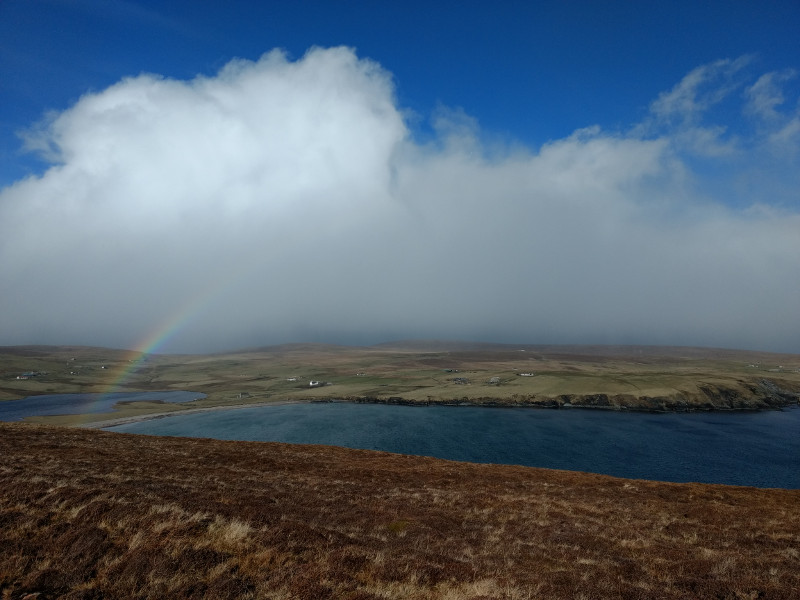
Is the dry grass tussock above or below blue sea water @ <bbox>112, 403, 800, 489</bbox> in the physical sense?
above

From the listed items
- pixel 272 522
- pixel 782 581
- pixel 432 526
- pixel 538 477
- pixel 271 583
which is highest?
pixel 271 583

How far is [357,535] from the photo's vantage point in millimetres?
16812

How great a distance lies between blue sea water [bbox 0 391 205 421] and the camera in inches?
4453

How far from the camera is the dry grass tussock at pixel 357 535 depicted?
409 inches

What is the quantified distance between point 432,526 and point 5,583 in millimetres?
16554

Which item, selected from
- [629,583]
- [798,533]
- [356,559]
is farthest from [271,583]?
[798,533]

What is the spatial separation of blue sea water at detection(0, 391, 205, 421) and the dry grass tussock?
10718 centimetres

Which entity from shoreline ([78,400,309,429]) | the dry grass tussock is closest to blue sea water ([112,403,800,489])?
shoreline ([78,400,309,429])

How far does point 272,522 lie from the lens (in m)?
A: 15.2

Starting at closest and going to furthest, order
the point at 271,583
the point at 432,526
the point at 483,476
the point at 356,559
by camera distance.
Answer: the point at 271,583 → the point at 356,559 → the point at 432,526 → the point at 483,476

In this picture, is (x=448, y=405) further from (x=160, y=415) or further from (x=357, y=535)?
(x=357, y=535)

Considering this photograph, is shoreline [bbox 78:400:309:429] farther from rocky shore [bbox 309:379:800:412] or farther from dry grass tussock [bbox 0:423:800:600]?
dry grass tussock [bbox 0:423:800:600]

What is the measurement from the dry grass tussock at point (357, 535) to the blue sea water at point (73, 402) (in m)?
107

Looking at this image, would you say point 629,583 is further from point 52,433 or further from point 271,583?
point 52,433
